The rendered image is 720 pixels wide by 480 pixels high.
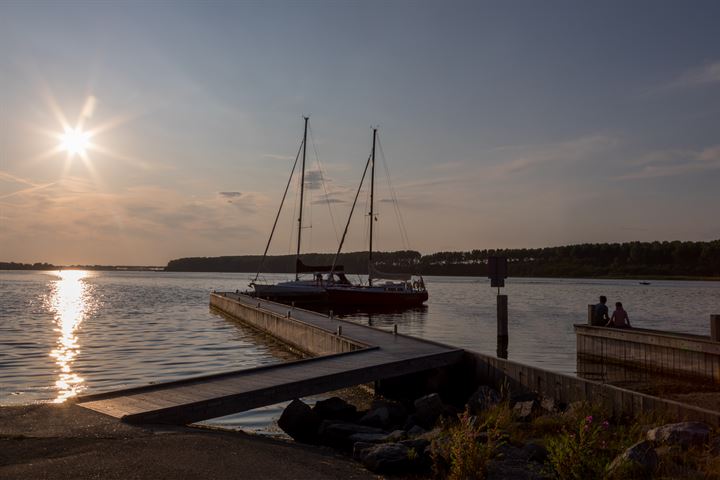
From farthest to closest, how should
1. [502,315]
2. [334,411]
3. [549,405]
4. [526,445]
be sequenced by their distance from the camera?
[502,315] → [334,411] → [549,405] → [526,445]

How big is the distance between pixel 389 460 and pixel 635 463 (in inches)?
119

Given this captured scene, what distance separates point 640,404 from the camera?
421 inches

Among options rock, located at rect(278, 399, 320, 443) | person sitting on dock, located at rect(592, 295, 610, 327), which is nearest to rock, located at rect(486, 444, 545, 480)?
rock, located at rect(278, 399, 320, 443)

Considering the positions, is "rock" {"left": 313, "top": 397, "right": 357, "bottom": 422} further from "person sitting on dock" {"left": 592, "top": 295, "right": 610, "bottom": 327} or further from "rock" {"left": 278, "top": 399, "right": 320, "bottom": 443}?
"person sitting on dock" {"left": 592, "top": 295, "right": 610, "bottom": 327}

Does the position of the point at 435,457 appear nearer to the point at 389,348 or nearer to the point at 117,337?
the point at 389,348

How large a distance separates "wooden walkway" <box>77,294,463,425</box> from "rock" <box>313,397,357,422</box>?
0.41 m

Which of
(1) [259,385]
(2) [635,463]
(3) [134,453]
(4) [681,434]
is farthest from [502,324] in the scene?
(3) [134,453]

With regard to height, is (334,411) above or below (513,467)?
below

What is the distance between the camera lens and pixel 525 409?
11867 millimetres

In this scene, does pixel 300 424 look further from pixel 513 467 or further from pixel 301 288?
pixel 301 288

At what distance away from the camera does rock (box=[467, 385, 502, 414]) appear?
43.0 feet

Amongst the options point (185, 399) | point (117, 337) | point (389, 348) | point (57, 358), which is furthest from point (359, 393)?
point (117, 337)

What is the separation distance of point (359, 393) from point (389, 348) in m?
1.83

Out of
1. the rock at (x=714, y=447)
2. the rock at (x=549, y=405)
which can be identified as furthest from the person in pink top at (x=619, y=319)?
the rock at (x=714, y=447)
